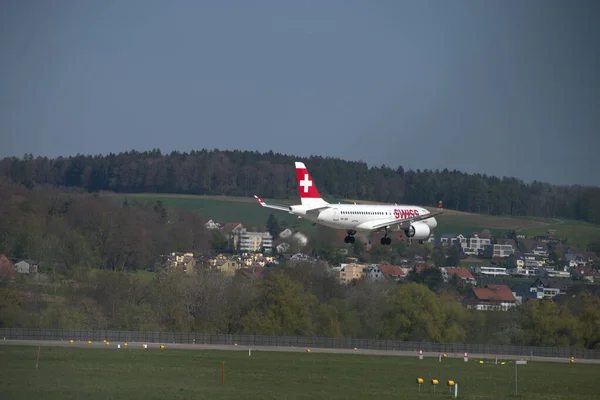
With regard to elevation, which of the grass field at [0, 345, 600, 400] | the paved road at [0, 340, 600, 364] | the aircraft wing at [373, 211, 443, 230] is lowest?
the paved road at [0, 340, 600, 364]

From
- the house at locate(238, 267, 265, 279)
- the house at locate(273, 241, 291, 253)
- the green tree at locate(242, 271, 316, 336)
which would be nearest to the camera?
the green tree at locate(242, 271, 316, 336)

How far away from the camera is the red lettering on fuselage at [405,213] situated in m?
106

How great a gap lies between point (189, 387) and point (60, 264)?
9121 cm

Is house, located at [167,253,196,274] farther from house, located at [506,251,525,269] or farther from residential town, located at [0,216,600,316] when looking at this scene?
house, located at [506,251,525,269]

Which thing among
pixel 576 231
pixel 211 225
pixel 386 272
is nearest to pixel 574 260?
pixel 576 231

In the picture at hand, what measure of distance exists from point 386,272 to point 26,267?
5592 centimetres

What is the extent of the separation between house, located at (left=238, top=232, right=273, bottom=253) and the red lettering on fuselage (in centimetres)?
6349

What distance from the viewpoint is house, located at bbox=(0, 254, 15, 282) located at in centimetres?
12260

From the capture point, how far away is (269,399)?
54031 mm

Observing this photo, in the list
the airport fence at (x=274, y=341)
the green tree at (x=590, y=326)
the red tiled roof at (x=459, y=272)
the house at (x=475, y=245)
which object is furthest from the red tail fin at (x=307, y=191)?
the house at (x=475, y=245)

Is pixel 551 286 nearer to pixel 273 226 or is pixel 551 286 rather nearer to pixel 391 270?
pixel 391 270

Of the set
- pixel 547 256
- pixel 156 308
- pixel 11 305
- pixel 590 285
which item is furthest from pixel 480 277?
pixel 11 305

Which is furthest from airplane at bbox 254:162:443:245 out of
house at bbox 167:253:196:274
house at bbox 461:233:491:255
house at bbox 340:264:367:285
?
house at bbox 461:233:491:255

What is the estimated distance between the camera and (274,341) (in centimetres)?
9912
